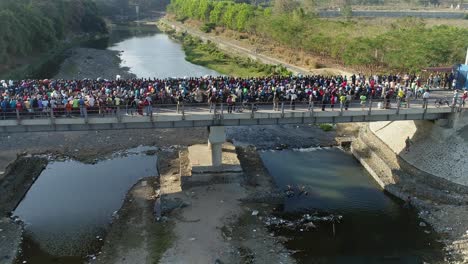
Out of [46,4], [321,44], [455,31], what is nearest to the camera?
[455,31]

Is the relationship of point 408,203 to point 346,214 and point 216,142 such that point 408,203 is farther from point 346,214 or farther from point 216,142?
point 216,142

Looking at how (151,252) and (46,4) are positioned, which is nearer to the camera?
(151,252)

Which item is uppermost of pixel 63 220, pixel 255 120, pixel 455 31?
pixel 455 31

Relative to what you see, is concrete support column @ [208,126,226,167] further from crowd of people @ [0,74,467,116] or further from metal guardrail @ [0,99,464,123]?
crowd of people @ [0,74,467,116]

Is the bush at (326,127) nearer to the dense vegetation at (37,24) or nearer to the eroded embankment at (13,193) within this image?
the eroded embankment at (13,193)

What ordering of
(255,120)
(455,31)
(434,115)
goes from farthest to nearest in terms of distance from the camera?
1. (455,31)
2. (434,115)
3. (255,120)

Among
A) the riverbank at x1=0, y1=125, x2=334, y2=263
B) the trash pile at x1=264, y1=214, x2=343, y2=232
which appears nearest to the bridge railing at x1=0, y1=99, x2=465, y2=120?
the riverbank at x1=0, y1=125, x2=334, y2=263

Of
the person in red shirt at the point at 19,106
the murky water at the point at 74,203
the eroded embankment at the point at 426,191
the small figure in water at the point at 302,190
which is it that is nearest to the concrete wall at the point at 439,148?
the eroded embankment at the point at 426,191

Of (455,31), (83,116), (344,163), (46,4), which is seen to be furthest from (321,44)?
(46,4)

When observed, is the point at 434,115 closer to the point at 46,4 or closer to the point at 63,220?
the point at 63,220
